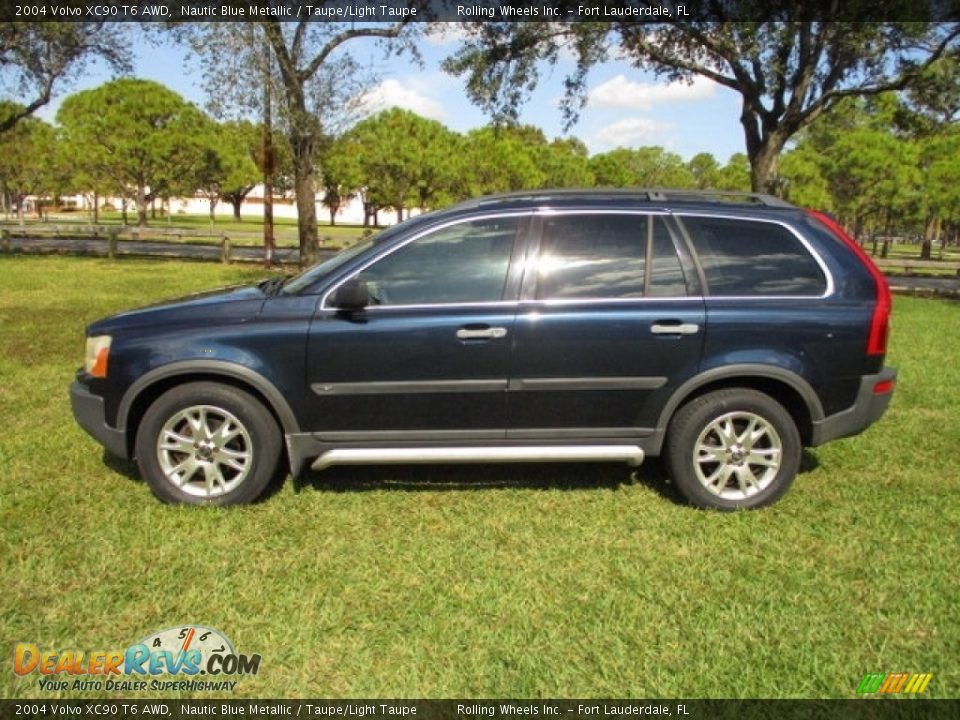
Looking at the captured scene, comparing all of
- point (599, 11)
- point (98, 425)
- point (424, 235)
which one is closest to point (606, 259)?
point (424, 235)

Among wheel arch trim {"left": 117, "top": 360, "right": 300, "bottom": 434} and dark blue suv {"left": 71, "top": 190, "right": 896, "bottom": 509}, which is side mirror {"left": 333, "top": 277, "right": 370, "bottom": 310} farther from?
wheel arch trim {"left": 117, "top": 360, "right": 300, "bottom": 434}

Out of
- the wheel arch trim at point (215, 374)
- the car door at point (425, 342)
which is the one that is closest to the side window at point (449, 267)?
the car door at point (425, 342)

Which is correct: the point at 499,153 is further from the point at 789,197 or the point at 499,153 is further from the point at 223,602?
the point at 223,602

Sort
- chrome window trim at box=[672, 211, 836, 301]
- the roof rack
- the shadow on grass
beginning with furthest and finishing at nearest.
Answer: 1. the shadow on grass
2. the roof rack
3. chrome window trim at box=[672, 211, 836, 301]

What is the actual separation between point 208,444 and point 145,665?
1411mm

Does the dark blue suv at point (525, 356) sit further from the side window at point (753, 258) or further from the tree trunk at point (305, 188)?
the tree trunk at point (305, 188)

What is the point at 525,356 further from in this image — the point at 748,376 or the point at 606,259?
the point at 748,376

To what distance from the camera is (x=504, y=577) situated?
10.4ft

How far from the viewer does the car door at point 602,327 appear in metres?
3.75

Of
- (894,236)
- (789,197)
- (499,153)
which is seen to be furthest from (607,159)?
(894,236)

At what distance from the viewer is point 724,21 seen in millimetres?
13359

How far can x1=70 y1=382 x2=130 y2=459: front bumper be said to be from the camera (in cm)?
380

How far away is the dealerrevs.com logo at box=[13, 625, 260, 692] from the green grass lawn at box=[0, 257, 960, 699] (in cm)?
6

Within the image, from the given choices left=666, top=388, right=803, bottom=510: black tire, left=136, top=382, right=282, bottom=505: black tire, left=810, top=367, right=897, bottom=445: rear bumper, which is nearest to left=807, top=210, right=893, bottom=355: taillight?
left=810, top=367, right=897, bottom=445: rear bumper
